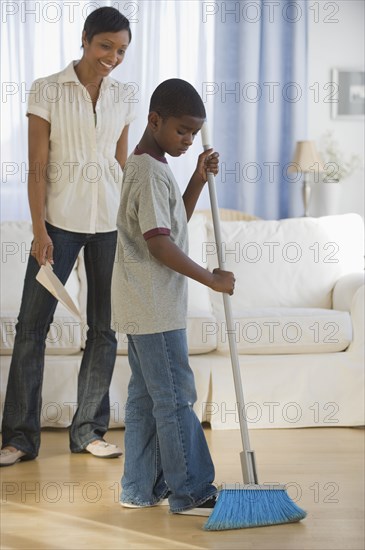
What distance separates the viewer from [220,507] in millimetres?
2328

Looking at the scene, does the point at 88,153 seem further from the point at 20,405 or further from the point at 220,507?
the point at 220,507

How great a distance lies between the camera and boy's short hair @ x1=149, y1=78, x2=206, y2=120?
2305 mm

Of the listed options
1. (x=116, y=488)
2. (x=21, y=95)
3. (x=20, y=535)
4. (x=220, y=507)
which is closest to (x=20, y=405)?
(x=116, y=488)

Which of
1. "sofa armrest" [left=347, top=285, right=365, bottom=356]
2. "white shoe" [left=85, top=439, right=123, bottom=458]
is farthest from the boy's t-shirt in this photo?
"sofa armrest" [left=347, top=285, right=365, bottom=356]

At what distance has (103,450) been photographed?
10.3ft

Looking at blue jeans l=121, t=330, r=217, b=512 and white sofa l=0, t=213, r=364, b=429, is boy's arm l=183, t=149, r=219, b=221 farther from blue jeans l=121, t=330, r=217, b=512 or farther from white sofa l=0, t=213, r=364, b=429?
white sofa l=0, t=213, r=364, b=429

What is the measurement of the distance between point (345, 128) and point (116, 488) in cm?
327

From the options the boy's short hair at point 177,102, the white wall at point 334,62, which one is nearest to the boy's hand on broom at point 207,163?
the boy's short hair at point 177,102

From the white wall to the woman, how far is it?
2.48 metres

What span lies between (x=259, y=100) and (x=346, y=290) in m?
1.75

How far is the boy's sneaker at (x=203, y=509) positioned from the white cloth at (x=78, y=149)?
0.97m

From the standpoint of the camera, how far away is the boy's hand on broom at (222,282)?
7.66 ft

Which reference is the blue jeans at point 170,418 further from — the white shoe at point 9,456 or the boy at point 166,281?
the white shoe at point 9,456

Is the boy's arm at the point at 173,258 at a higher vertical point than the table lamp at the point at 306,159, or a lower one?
lower
